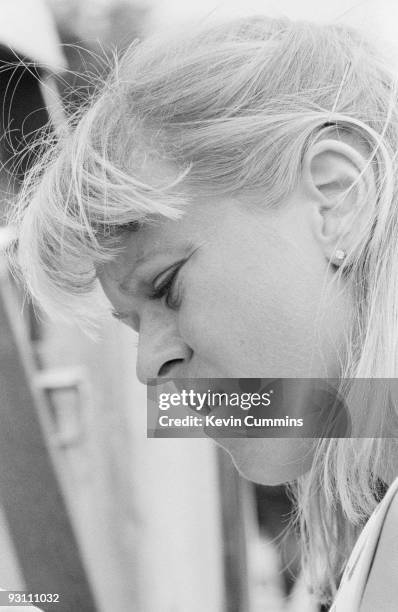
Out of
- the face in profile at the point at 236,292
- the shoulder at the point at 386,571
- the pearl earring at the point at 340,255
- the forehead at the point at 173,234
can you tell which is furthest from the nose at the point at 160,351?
the shoulder at the point at 386,571

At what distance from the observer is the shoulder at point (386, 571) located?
109 centimetres

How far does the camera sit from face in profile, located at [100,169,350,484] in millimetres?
1180

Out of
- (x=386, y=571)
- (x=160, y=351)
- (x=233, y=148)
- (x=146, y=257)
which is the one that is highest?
(x=233, y=148)

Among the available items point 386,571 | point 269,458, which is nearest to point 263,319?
point 269,458

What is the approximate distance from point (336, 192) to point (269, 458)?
0.49 m

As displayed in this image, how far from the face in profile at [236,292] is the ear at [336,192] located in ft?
0.05

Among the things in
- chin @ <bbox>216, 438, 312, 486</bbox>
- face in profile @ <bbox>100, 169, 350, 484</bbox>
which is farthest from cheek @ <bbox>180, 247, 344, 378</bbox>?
chin @ <bbox>216, 438, 312, 486</bbox>

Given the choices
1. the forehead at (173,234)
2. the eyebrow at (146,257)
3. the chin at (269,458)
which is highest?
the forehead at (173,234)

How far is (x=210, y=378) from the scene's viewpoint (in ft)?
4.12

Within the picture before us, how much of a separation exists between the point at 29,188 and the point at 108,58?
27 cm

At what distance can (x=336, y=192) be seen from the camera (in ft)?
3.85

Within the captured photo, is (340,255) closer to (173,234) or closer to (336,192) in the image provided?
(336,192)

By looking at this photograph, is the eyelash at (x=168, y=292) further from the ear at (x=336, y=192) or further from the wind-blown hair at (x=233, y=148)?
the ear at (x=336, y=192)

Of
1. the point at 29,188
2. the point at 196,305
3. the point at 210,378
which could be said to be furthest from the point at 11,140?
the point at 210,378
